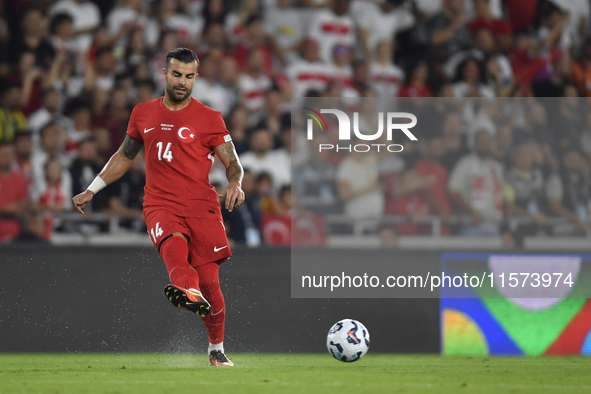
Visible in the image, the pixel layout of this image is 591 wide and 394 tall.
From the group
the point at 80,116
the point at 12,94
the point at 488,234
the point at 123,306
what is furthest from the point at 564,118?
the point at 12,94

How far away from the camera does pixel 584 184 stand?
919cm

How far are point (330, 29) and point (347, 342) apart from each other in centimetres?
692

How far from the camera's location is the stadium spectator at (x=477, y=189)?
9.04 m

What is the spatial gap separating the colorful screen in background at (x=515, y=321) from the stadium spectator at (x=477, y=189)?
0.48 metres

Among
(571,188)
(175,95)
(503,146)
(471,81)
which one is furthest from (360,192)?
(471,81)

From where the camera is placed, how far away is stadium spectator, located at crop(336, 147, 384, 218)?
904cm

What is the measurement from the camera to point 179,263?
19.9 ft

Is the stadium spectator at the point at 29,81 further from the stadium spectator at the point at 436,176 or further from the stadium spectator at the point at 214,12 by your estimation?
the stadium spectator at the point at 436,176

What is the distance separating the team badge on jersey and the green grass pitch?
1.75m

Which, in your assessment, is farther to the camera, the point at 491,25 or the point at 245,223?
the point at 491,25

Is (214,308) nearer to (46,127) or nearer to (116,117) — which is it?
(46,127)

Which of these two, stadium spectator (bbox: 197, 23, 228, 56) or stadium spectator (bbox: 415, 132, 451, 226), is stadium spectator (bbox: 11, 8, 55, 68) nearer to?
stadium spectator (bbox: 197, 23, 228, 56)

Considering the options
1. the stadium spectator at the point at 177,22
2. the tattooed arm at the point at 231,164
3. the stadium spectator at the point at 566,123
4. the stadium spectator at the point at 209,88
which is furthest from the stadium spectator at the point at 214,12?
the tattooed arm at the point at 231,164

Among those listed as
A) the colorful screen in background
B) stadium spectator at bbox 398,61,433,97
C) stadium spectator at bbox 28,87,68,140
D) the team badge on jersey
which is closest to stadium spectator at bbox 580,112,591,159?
the colorful screen in background
